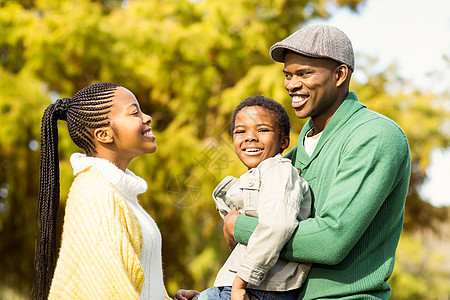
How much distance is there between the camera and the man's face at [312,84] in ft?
7.27

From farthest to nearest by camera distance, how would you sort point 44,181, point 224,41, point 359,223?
point 224,41, point 44,181, point 359,223

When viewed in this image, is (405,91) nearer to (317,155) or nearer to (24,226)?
(24,226)

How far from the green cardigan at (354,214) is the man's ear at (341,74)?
158 mm

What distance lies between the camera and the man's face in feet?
7.27

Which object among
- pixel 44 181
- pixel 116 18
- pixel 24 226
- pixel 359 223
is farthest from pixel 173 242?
pixel 359 223

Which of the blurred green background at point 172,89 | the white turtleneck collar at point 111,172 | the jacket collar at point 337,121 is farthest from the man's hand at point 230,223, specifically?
the blurred green background at point 172,89

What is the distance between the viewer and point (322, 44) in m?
2.17

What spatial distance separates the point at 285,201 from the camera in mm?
1981

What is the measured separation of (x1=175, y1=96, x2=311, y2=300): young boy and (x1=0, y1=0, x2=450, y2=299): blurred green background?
5.64 m

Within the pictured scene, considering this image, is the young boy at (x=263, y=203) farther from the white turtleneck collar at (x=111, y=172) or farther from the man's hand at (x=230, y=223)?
the white turtleneck collar at (x=111, y=172)

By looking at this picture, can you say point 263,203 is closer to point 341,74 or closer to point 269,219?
point 269,219

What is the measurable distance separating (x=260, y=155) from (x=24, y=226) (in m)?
8.16

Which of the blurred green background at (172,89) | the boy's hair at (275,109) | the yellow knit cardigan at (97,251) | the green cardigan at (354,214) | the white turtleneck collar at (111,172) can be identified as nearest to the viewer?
the green cardigan at (354,214)

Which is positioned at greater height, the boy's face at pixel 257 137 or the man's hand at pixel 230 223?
the boy's face at pixel 257 137
